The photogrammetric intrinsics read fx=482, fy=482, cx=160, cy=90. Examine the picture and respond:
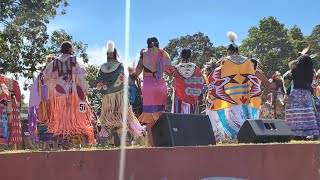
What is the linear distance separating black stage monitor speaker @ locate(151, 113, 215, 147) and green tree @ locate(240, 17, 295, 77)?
30.8 m

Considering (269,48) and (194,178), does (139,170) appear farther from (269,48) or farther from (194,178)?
(269,48)

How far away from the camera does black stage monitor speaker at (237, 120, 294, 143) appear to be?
4.98m

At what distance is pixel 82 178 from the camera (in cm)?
385

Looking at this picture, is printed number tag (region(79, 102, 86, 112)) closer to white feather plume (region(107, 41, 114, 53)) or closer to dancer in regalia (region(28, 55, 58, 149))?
dancer in regalia (region(28, 55, 58, 149))

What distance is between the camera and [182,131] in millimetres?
4664

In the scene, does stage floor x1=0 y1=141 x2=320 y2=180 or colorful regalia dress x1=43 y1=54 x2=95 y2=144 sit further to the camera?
colorful regalia dress x1=43 y1=54 x2=95 y2=144

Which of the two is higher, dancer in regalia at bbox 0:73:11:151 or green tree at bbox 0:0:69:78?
green tree at bbox 0:0:69:78

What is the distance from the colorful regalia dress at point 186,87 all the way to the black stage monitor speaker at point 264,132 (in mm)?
2525

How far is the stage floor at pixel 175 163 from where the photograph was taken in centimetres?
385

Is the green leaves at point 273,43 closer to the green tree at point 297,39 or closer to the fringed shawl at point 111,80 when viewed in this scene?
the green tree at point 297,39

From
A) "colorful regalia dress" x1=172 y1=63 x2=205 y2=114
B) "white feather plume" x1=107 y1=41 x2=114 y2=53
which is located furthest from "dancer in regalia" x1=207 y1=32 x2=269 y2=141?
"white feather plume" x1=107 y1=41 x2=114 y2=53

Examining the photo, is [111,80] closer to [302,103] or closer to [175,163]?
[302,103]

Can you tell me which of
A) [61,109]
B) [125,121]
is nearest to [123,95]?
[125,121]

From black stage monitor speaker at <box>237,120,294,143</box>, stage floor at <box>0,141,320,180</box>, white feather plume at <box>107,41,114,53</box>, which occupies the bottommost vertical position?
stage floor at <box>0,141,320,180</box>
